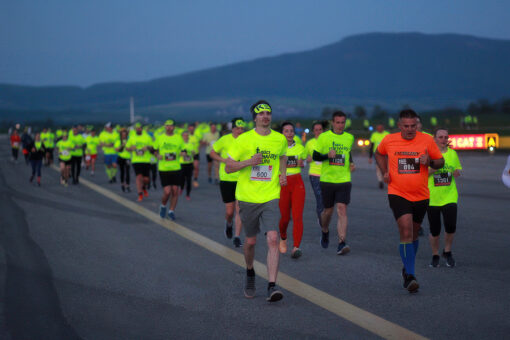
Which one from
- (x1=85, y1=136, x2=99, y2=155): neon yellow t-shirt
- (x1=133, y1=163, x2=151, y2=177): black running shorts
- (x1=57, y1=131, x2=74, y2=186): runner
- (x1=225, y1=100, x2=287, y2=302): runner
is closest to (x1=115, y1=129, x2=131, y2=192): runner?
(x1=133, y1=163, x2=151, y2=177): black running shorts

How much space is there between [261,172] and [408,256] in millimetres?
1753

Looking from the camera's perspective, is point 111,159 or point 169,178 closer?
point 169,178

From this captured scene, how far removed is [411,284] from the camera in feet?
22.1

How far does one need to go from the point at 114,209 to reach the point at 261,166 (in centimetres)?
881

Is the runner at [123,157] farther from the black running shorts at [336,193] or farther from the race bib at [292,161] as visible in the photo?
the black running shorts at [336,193]

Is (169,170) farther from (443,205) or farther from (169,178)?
(443,205)

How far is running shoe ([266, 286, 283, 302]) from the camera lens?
6.50 metres

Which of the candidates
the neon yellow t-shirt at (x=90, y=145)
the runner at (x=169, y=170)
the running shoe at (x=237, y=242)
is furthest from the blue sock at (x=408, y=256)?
the neon yellow t-shirt at (x=90, y=145)

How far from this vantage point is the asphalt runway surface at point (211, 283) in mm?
5684

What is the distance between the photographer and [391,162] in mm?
7215

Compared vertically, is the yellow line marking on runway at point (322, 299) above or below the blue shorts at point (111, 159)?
below

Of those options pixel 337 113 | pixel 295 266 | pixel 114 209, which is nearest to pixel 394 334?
pixel 295 266

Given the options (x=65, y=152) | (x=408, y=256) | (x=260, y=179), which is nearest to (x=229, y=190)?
(x=260, y=179)

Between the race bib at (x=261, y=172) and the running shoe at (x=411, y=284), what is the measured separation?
1727 millimetres
